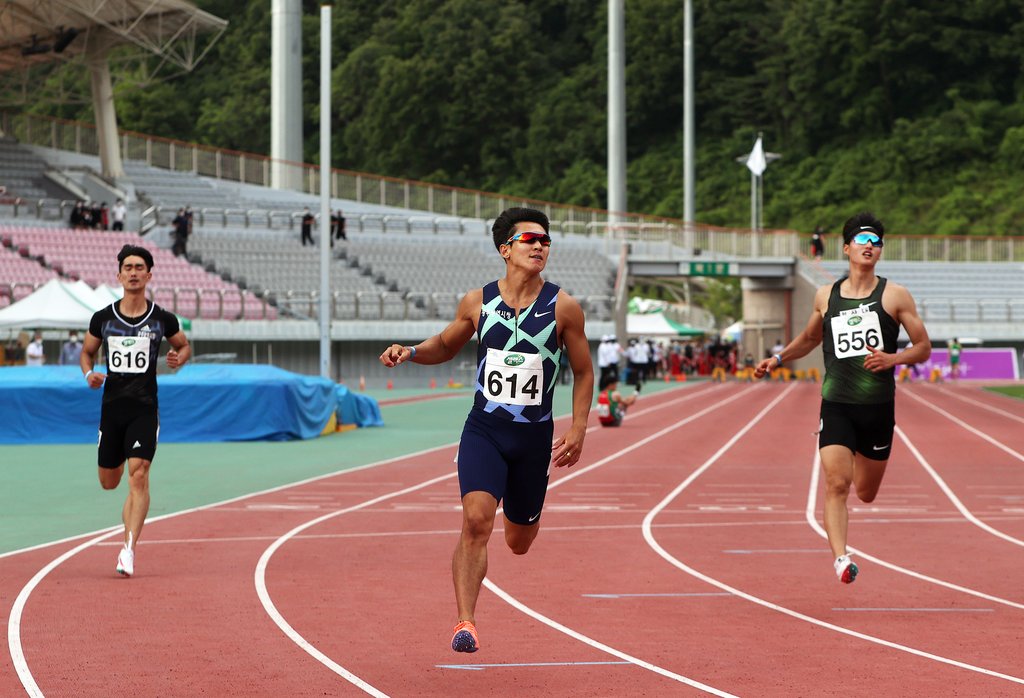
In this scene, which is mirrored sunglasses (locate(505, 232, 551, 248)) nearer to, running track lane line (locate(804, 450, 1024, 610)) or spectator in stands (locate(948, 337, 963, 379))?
running track lane line (locate(804, 450, 1024, 610))

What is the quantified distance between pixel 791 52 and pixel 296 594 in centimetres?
8124

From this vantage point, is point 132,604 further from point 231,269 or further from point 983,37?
point 983,37

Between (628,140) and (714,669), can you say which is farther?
(628,140)

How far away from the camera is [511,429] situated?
7.10 m

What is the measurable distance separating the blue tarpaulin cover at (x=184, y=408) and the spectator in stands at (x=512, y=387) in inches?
675

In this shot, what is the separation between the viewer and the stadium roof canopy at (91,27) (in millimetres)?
48375

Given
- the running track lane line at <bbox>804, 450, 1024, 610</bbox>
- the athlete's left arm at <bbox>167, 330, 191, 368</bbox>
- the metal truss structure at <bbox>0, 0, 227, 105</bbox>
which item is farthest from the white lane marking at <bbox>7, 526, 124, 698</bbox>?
the metal truss structure at <bbox>0, 0, 227, 105</bbox>

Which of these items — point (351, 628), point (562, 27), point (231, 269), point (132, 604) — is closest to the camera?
point (351, 628)

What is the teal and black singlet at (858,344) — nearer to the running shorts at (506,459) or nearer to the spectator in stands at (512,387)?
the spectator in stands at (512,387)

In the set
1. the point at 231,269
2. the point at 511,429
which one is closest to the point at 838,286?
the point at 511,429

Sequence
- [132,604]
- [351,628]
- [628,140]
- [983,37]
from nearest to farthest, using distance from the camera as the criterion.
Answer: [351,628]
[132,604]
[983,37]
[628,140]

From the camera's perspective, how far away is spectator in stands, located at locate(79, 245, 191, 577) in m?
10.1

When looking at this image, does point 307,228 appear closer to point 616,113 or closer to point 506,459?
point 616,113

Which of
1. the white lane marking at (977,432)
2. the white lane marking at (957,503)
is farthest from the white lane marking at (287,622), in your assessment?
the white lane marking at (977,432)
